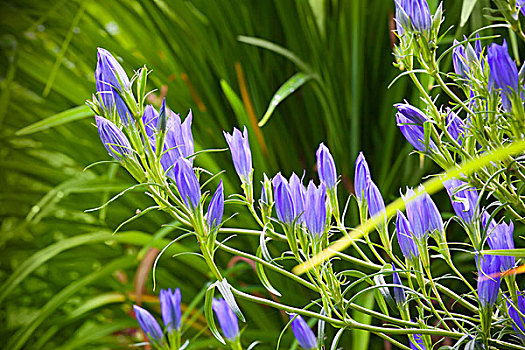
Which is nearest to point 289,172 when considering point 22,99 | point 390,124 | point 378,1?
point 390,124

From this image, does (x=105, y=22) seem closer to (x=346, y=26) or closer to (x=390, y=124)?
(x=346, y=26)

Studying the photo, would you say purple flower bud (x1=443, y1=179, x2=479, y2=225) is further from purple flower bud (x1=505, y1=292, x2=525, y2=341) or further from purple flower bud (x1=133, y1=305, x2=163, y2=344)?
purple flower bud (x1=133, y1=305, x2=163, y2=344)

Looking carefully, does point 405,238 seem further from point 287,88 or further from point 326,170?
point 287,88

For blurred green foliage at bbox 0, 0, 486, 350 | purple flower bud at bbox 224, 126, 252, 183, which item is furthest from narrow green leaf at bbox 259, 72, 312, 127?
purple flower bud at bbox 224, 126, 252, 183

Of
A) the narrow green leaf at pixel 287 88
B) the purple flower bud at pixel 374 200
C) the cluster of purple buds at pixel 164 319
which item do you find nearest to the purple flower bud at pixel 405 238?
the purple flower bud at pixel 374 200

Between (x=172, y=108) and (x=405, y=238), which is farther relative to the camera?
(x=172, y=108)

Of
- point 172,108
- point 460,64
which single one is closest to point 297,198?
point 460,64

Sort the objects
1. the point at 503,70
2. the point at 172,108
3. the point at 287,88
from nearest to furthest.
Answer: the point at 503,70 < the point at 287,88 < the point at 172,108
